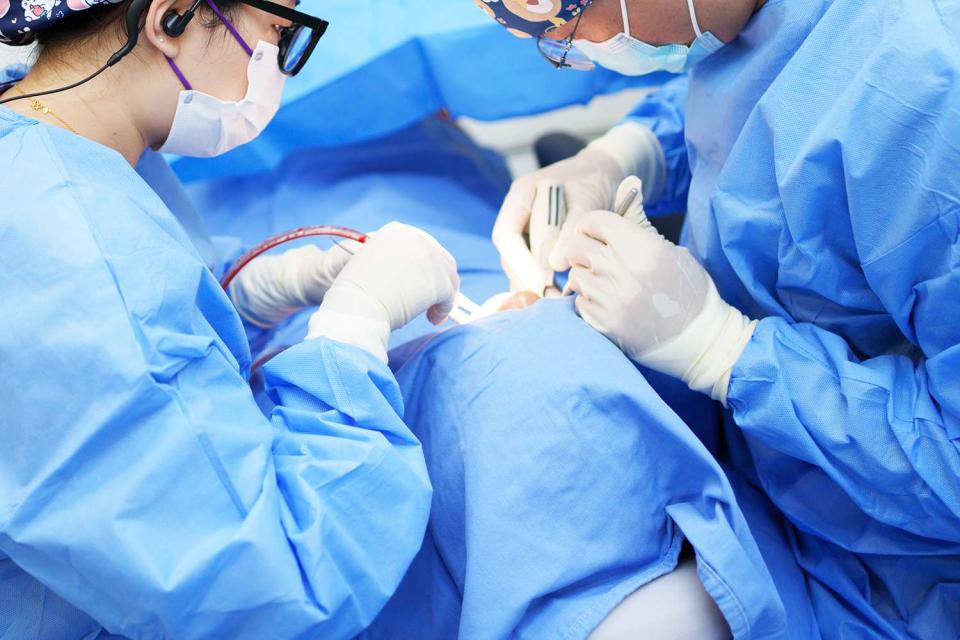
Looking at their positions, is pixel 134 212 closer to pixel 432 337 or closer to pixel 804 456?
pixel 432 337

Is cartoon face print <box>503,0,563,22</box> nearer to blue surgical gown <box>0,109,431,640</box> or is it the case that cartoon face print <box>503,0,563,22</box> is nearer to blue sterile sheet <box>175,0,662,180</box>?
blue surgical gown <box>0,109,431,640</box>

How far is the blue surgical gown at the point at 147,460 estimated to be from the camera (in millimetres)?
734

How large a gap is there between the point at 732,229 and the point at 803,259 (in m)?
0.10

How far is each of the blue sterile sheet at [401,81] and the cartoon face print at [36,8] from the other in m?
0.77

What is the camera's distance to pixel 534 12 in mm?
1081

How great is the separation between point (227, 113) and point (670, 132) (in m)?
0.85

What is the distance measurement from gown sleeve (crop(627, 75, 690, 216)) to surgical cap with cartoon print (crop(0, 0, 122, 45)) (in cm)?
101

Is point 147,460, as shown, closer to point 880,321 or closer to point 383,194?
point 880,321

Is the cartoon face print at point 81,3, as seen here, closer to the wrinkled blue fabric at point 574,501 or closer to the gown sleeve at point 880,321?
the wrinkled blue fabric at point 574,501

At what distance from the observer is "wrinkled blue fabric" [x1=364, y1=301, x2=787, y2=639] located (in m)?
0.90

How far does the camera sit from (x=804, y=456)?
0.98 m

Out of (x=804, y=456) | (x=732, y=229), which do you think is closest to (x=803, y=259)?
(x=732, y=229)

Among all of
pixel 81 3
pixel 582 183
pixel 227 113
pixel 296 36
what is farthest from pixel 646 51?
pixel 81 3

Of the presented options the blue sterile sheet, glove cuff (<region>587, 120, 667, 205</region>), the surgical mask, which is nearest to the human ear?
the surgical mask
